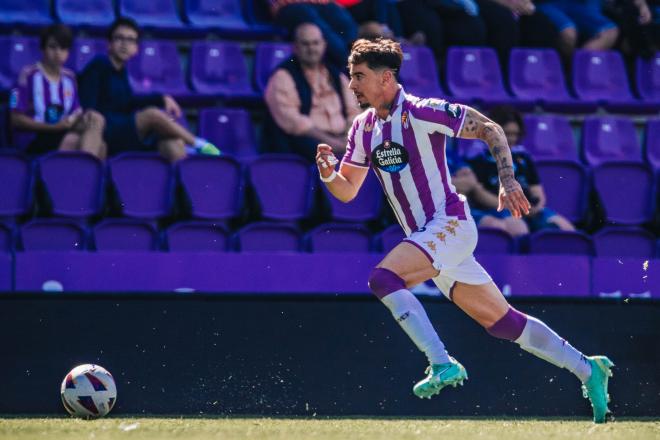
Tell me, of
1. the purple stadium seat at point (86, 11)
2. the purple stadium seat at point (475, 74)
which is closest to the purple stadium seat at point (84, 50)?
the purple stadium seat at point (86, 11)

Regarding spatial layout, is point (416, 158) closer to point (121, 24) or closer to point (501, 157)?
point (501, 157)

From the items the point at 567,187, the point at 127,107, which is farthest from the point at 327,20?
the point at 567,187

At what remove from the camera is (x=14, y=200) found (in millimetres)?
8344

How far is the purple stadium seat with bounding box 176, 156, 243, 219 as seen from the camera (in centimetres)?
855

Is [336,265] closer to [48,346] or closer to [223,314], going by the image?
[223,314]

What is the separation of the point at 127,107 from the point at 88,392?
4002mm

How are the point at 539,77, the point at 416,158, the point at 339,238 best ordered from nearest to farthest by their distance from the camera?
the point at 416,158, the point at 339,238, the point at 539,77

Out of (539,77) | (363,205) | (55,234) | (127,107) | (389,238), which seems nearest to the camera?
(55,234)

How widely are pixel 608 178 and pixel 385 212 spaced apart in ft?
6.19

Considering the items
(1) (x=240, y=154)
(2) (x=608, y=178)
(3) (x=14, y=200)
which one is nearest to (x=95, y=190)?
(3) (x=14, y=200)

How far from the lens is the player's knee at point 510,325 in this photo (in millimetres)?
5734

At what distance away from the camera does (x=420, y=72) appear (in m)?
10.3

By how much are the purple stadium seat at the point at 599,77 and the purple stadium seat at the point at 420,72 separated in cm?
140

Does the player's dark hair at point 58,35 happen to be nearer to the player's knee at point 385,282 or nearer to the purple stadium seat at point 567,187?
the purple stadium seat at point 567,187
